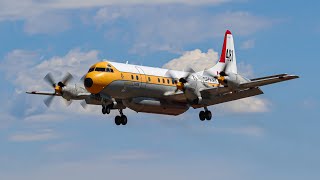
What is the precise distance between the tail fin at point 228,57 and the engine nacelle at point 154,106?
9.91 meters

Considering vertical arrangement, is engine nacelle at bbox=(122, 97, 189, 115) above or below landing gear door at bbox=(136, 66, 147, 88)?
below

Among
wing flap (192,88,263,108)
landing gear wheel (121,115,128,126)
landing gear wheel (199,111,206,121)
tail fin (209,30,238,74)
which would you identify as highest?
tail fin (209,30,238,74)

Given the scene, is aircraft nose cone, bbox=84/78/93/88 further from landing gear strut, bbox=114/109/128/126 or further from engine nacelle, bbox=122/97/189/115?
landing gear strut, bbox=114/109/128/126

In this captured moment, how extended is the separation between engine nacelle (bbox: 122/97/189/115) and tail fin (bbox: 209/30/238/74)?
9906 millimetres

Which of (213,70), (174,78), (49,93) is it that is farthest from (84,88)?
(213,70)

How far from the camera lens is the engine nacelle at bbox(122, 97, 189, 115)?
6550 centimetres

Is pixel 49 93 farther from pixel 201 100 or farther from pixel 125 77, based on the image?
pixel 201 100

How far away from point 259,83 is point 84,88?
15223 millimetres

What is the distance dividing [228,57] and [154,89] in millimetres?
14294

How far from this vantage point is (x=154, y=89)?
219ft

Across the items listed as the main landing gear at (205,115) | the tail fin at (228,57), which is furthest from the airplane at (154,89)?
the tail fin at (228,57)

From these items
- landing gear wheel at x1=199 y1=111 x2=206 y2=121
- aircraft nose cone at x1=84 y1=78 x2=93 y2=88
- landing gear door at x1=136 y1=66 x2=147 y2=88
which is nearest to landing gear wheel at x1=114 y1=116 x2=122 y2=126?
landing gear door at x1=136 y1=66 x2=147 y2=88

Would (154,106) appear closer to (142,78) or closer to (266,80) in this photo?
(142,78)

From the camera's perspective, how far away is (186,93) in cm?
6675
